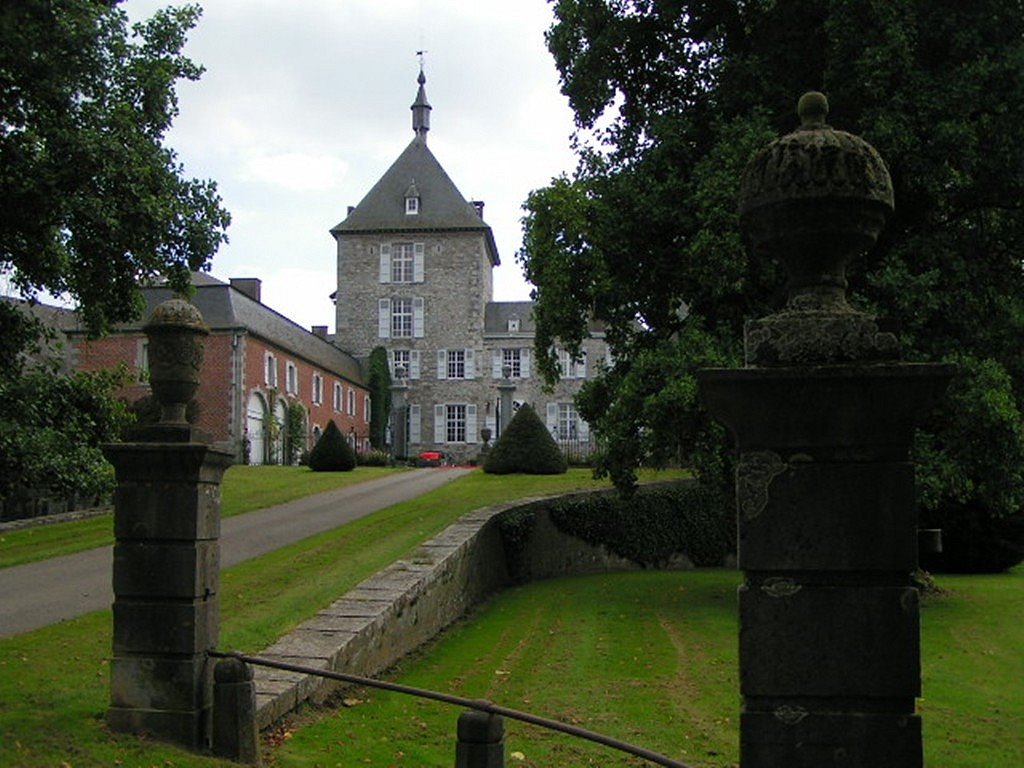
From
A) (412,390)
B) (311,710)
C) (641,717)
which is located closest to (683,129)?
(641,717)

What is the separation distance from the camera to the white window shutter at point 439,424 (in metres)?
64.6

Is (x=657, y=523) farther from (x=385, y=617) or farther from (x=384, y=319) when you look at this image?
(x=384, y=319)

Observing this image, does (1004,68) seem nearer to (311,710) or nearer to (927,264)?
(927,264)

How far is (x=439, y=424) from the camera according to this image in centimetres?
6475

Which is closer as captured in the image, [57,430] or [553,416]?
[57,430]

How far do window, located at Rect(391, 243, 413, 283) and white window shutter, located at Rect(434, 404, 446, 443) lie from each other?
26.9 ft

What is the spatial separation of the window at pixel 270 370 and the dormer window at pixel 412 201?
21182 mm

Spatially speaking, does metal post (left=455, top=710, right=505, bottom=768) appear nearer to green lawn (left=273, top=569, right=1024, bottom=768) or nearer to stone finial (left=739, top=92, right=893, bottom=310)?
green lawn (left=273, top=569, right=1024, bottom=768)

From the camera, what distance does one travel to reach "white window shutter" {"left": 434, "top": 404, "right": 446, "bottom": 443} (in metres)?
64.6

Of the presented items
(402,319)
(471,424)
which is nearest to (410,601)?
(471,424)

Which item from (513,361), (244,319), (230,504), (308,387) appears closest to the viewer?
(230,504)

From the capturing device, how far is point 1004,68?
44.0ft

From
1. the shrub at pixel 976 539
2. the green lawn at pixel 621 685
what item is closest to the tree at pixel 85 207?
the green lawn at pixel 621 685

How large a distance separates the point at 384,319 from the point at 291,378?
55.1 ft
